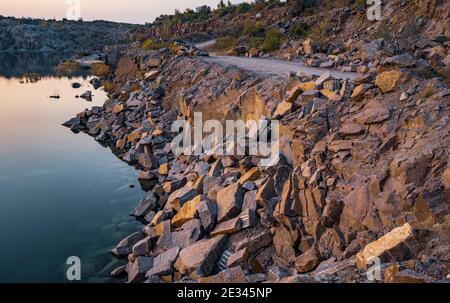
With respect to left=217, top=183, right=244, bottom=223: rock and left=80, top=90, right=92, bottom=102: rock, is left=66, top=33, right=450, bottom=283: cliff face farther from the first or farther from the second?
left=80, top=90, right=92, bottom=102: rock

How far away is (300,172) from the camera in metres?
9.77

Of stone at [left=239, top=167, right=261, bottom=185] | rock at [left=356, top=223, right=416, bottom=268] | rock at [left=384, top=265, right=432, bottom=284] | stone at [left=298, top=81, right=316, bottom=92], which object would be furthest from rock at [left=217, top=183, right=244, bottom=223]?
rock at [left=384, top=265, right=432, bottom=284]

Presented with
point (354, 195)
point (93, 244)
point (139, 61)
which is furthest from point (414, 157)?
point (139, 61)

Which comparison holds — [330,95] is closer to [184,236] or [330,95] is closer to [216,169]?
[216,169]

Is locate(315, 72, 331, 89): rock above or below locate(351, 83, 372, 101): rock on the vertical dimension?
above

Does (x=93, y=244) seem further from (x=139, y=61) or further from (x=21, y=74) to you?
(x=21, y=74)

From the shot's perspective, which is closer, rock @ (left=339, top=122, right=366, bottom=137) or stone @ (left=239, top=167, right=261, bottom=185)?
rock @ (left=339, top=122, right=366, bottom=137)

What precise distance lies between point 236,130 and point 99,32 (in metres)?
100

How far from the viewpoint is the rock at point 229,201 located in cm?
1030

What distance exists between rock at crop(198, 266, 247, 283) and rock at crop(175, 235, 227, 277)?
1.78ft

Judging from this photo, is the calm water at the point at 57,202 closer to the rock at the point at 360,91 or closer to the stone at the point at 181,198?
the stone at the point at 181,198

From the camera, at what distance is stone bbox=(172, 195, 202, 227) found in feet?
36.1

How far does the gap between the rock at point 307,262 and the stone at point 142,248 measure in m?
4.16

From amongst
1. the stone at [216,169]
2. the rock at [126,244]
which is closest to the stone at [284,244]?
the stone at [216,169]
